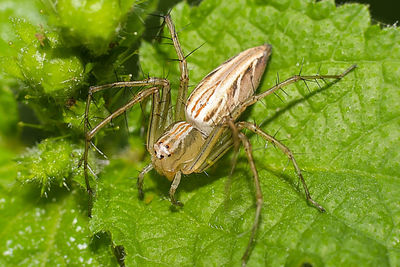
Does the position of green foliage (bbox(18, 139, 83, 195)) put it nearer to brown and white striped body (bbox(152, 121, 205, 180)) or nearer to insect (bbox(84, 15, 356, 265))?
insect (bbox(84, 15, 356, 265))

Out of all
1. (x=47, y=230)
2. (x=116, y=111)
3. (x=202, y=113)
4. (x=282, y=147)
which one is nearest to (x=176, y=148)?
(x=202, y=113)

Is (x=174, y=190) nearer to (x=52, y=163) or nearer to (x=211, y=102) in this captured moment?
(x=211, y=102)

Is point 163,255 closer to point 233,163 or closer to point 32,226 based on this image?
point 233,163

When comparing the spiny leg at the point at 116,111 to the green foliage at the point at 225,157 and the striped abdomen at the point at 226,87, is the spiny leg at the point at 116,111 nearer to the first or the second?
the green foliage at the point at 225,157

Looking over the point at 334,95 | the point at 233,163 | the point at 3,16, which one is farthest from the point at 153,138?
the point at 3,16

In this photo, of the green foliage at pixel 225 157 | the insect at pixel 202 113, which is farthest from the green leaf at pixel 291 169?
the insect at pixel 202 113

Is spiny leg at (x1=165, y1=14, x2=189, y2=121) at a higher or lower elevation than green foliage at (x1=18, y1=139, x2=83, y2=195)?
higher

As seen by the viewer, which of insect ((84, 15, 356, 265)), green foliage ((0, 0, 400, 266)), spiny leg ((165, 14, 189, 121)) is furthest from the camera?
spiny leg ((165, 14, 189, 121))

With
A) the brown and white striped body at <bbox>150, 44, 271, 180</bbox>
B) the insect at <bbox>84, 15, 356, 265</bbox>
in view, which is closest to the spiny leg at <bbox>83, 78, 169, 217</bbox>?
the insect at <bbox>84, 15, 356, 265</bbox>
